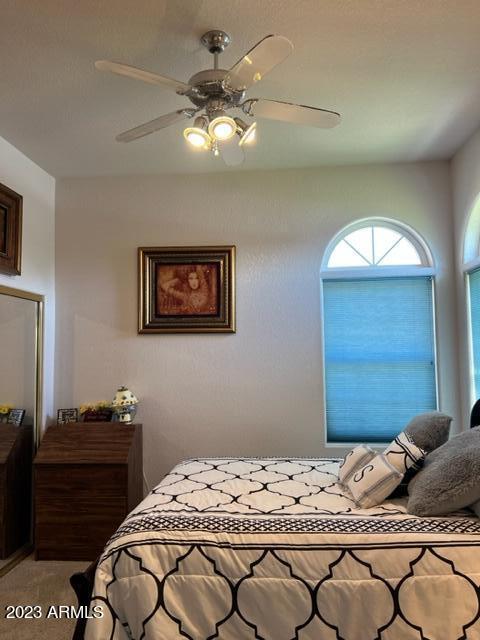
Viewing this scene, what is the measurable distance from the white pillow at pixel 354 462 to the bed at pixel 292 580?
1.61 ft

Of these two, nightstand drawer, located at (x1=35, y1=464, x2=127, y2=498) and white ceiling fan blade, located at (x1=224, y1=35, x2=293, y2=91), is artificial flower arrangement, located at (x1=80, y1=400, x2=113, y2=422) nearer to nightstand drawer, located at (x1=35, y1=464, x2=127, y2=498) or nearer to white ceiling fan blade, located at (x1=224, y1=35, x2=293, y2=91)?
nightstand drawer, located at (x1=35, y1=464, x2=127, y2=498)

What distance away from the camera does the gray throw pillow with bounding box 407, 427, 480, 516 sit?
1.73 meters

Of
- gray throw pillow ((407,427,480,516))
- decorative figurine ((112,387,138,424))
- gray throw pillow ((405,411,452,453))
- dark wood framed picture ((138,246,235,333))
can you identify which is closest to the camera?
gray throw pillow ((407,427,480,516))

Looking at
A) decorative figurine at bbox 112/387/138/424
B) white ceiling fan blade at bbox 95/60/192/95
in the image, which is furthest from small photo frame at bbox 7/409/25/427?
white ceiling fan blade at bbox 95/60/192/95

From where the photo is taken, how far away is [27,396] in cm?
312

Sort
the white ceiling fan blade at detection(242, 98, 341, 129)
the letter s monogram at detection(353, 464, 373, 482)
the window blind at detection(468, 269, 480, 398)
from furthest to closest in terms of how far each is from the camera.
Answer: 1. the window blind at detection(468, 269, 480, 398)
2. the letter s monogram at detection(353, 464, 373, 482)
3. the white ceiling fan blade at detection(242, 98, 341, 129)

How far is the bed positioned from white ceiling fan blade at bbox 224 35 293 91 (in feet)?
5.88

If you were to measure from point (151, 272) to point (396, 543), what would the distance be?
2580 millimetres

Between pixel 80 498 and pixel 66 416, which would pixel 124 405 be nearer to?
pixel 66 416

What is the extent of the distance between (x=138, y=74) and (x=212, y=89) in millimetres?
322

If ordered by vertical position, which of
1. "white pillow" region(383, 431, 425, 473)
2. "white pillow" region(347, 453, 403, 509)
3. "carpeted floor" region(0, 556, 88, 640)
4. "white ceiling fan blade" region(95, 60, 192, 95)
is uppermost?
"white ceiling fan blade" region(95, 60, 192, 95)

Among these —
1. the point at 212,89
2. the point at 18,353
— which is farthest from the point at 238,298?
the point at 212,89

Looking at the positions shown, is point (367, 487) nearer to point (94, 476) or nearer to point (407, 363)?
point (407, 363)

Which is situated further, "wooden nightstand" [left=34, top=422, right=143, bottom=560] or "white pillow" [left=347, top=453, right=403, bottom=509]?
"wooden nightstand" [left=34, top=422, right=143, bottom=560]
